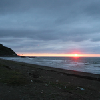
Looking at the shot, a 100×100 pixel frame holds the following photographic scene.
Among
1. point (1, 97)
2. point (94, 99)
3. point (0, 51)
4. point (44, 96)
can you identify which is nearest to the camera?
A: point (1, 97)

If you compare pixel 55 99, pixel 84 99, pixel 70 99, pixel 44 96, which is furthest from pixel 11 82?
pixel 84 99

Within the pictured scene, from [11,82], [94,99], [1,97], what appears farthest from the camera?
[11,82]

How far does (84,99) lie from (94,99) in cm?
77

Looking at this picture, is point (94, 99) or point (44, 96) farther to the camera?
point (94, 99)

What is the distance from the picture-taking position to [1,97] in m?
5.54

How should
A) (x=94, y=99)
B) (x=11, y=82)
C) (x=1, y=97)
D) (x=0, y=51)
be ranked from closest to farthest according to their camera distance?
(x=1, y=97), (x=94, y=99), (x=11, y=82), (x=0, y=51)

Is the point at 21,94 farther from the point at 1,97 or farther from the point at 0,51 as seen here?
the point at 0,51

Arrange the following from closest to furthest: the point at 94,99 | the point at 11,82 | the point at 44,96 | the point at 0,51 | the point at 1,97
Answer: the point at 1,97 < the point at 44,96 < the point at 94,99 < the point at 11,82 < the point at 0,51

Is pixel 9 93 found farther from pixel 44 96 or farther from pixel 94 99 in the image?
pixel 94 99

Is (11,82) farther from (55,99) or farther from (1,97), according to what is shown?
(55,99)

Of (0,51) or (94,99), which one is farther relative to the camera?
(0,51)

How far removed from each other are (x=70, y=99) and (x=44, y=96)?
1.33 metres

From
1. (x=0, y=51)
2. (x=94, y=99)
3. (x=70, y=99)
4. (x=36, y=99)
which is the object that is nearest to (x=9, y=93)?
(x=36, y=99)

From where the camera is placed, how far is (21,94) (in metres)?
6.10
